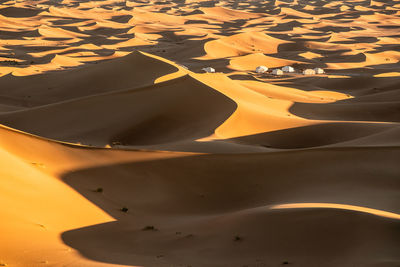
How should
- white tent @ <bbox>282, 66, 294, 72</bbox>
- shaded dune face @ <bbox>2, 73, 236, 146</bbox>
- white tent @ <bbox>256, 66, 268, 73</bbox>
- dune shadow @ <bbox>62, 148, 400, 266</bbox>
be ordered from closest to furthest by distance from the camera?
dune shadow @ <bbox>62, 148, 400, 266</bbox>
shaded dune face @ <bbox>2, 73, 236, 146</bbox>
white tent @ <bbox>256, 66, 268, 73</bbox>
white tent @ <bbox>282, 66, 294, 72</bbox>

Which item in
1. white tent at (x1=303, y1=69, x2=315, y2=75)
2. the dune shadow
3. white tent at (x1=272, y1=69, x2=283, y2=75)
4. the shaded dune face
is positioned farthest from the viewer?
white tent at (x1=303, y1=69, x2=315, y2=75)

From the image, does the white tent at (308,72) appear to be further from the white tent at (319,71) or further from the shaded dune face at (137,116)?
the shaded dune face at (137,116)

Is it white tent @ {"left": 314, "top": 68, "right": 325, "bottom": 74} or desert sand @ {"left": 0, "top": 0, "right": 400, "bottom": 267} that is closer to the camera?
desert sand @ {"left": 0, "top": 0, "right": 400, "bottom": 267}

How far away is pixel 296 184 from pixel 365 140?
16.5 feet

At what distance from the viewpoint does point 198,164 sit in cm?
1323

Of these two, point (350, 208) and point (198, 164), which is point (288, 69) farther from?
point (350, 208)

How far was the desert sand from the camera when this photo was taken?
27.8 feet

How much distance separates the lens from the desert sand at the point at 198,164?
8.48 metres

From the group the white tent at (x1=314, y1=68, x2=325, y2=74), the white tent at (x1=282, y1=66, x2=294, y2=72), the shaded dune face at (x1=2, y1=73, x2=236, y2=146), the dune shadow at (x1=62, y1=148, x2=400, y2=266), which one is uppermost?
the dune shadow at (x1=62, y1=148, x2=400, y2=266)

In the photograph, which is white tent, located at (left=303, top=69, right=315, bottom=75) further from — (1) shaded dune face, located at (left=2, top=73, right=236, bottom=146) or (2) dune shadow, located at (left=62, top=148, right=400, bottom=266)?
(2) dune shadow, located at (left=62, top=148, right=400, bottom=266)

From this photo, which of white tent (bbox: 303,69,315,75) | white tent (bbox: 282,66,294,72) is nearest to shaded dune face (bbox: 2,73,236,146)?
white tent (bbox: 303,69,315,75)

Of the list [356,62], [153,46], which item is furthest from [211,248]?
[153,46]

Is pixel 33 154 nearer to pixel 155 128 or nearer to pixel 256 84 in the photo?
pixel 155 128

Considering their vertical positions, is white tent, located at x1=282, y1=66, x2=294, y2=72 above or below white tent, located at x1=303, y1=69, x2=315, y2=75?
below
